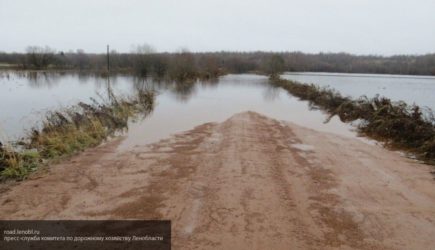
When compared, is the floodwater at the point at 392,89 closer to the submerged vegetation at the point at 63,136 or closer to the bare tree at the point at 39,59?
the submerged vegetation at the point at 63,136

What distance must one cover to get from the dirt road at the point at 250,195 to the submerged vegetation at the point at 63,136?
585 mm

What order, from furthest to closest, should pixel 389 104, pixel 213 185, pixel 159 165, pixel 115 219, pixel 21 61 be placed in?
pixel 21 61 → pixel 389 104 → pixel 159 165 → pixel 213 185 → pixel 115 219


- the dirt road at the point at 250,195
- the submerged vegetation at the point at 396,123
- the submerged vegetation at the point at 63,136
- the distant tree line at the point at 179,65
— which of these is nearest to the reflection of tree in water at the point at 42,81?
the distant tree line at the point at 179,65

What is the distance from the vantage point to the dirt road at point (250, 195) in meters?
4.34

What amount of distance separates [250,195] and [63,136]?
5781 millimetres

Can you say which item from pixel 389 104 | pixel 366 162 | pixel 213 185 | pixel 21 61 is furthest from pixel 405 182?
pixel 21 61

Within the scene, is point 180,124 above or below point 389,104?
below

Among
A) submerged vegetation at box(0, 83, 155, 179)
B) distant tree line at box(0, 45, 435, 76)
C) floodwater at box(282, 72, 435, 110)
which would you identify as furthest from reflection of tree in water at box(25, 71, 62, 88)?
floodwater at box(282, 72, 435, 110)

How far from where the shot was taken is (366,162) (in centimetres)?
800

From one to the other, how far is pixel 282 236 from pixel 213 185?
2.03 metres

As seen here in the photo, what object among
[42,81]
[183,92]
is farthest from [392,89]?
[42,81]

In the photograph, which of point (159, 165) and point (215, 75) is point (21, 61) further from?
point (159, 165)

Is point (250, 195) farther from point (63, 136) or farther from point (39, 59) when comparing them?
point (39, 59)

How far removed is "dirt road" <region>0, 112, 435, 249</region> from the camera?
4344 mm
